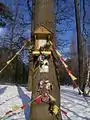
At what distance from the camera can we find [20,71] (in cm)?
4012

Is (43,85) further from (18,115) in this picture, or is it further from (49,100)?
(18,115)

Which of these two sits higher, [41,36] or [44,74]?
[41,36]

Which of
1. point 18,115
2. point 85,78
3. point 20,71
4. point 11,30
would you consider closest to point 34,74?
point 18,115

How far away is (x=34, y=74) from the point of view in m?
6.63

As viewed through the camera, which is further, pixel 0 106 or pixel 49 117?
pixel 0 106

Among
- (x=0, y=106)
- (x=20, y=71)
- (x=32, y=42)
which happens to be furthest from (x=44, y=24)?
(x=20, y=71)

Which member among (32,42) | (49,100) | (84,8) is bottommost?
(49,100)

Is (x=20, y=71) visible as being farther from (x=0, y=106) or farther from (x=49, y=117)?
(x=49, y=117)

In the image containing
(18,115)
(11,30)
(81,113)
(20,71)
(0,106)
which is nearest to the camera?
(18,115)

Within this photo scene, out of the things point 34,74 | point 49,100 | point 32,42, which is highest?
point 32,42

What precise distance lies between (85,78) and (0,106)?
907 cm

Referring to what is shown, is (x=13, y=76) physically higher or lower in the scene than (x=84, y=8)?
lower

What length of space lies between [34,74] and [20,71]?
1323 inches

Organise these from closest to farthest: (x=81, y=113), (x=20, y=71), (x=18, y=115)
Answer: (x=18, y=115)
(x=81, y=113)
(x=20, y=71)
